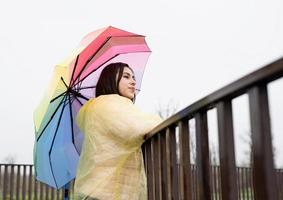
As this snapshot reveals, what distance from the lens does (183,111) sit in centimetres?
185

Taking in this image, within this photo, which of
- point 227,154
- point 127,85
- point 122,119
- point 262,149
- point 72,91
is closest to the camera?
point 262,149

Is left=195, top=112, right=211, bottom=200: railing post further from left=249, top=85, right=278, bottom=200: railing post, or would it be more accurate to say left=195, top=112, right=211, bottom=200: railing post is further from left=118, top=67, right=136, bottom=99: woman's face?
left=118, top=67, right=136, bottom=99: woman's face

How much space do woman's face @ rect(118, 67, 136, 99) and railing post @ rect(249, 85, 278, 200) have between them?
1.90 m

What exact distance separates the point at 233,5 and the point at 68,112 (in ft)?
27.4

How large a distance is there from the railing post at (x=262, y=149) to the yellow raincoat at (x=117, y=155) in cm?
134

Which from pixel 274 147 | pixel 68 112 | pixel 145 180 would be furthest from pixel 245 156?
pixel 68 112

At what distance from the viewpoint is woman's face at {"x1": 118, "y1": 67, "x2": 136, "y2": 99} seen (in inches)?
123

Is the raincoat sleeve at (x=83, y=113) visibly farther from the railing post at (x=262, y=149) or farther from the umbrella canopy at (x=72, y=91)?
the railing post at (x=262, y=149)

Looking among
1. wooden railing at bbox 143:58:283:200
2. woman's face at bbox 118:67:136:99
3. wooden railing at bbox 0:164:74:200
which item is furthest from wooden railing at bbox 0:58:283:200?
wooden railing at bbox 0:164:74:200

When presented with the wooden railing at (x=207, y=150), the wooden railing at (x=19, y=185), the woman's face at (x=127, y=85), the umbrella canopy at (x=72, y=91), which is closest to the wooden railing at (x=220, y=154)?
the wooden railing at (x=207, y=150)

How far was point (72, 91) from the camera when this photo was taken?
389cm

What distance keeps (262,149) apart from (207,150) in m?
0.42

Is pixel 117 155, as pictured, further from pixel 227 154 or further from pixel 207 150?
pixel 227 154

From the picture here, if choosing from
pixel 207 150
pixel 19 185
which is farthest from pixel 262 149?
pixel 19 185
